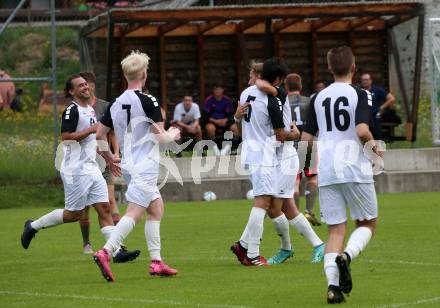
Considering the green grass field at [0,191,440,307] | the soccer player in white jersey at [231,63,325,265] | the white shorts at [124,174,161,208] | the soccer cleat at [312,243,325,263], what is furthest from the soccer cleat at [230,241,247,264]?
the white shorts at [124,174,161,208]

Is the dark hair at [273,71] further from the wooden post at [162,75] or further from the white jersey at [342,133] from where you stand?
the wooden post at [162,75]

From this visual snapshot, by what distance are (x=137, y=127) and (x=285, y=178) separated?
1.83 meters

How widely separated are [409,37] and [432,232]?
54.8ft

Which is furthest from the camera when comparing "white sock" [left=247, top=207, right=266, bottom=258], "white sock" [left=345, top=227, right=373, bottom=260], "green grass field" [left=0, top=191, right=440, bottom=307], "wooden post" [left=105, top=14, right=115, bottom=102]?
"wooden post" [left=105, top=14, right=115, bottom=102]

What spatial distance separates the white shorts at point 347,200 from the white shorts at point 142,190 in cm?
241

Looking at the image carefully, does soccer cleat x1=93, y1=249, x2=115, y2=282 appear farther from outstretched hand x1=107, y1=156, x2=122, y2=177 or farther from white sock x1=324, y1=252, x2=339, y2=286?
white sock x1=324, y1=252, x2=339, y2=286

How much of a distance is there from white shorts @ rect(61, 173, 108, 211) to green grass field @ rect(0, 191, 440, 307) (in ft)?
2.12

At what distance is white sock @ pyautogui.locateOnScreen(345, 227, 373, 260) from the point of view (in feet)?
33.4

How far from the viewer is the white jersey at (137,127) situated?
1233 cm

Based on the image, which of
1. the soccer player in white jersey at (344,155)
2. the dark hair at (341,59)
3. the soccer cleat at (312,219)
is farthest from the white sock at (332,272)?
the soccer cleat at (312,219)

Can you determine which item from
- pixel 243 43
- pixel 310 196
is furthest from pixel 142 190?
pixel 243 43

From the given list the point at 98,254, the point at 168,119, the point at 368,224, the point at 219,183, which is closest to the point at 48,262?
the point at 98,254

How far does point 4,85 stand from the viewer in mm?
29734

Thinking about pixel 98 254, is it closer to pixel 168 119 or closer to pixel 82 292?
pixel 82 292
